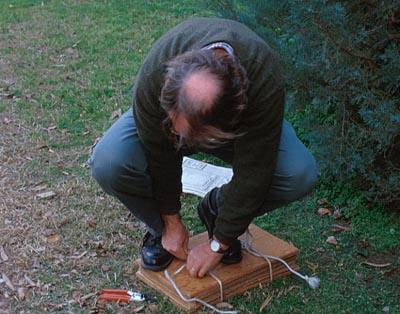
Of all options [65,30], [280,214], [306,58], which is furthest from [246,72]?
[65,30]

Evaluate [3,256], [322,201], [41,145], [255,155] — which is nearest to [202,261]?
[255,155]

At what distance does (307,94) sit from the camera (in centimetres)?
365

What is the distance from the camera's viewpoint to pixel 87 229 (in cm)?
352

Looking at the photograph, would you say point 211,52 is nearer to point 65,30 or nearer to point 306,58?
point 306,58

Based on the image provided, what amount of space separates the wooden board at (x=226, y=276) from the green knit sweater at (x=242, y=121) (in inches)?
9.3

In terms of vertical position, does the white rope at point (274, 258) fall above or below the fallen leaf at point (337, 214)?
above

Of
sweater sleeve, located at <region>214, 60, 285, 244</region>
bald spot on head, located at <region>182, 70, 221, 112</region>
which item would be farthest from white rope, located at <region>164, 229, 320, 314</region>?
bald spot on head, located at <region>182, 70, 221, 112</region>

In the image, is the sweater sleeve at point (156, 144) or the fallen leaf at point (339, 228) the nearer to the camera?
the sweater sleeve at point (156, 144)

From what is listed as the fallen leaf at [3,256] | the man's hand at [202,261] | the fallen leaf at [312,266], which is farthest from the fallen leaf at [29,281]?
the fallen leaf at [312,266]

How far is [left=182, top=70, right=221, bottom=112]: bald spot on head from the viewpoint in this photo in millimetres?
2029

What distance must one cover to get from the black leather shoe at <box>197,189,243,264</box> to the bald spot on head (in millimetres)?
1051

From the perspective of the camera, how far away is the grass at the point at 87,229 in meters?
2.98

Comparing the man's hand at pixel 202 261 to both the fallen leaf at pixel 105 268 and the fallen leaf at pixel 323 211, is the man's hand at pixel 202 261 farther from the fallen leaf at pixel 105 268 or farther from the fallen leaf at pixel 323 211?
the fallen leaf at pixel 323 211

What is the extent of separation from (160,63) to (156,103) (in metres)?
0.15
